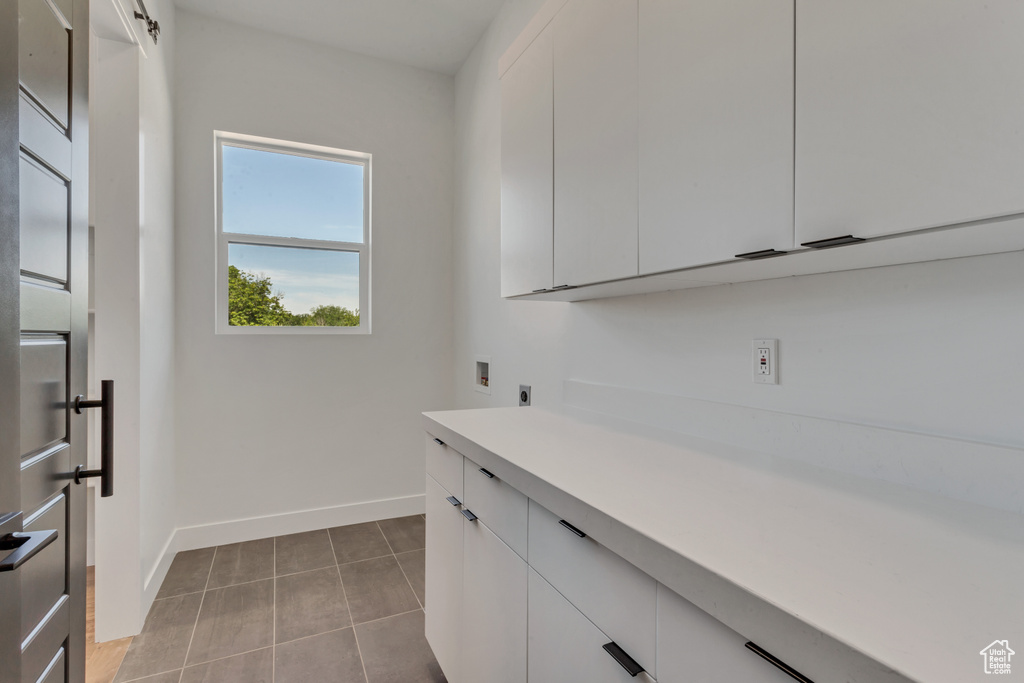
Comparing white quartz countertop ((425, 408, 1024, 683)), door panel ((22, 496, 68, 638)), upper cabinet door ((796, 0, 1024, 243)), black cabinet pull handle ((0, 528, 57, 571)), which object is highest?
upper cabinet door ((796, 0, 1024, 243))

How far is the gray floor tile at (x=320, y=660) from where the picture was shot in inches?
67.6

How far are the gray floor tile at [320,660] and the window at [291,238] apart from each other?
173 centimetres

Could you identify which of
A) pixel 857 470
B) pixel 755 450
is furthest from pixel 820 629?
pixel 755 450

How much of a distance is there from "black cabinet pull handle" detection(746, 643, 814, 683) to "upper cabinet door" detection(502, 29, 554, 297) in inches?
48.2

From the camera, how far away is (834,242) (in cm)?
80

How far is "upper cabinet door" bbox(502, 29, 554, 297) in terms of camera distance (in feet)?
5.37

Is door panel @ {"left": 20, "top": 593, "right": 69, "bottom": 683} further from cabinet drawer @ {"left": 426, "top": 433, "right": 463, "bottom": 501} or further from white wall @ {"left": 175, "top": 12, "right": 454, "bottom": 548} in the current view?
white wall @ {"left": 175, "top": 12, "right": 454, "bottom": 548}

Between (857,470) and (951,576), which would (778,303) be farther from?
(951,576)

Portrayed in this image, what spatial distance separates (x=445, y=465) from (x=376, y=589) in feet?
3.73

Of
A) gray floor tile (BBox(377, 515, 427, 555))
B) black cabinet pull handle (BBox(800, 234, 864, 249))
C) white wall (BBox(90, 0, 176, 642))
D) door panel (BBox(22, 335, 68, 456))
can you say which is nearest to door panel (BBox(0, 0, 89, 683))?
door panel (BBox(22, 335, 68, 456))

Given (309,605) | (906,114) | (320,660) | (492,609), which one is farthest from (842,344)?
(309,605)

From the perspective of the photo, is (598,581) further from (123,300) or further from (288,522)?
(288,522)

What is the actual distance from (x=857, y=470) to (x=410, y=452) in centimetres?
272

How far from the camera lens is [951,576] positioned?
58 cm
